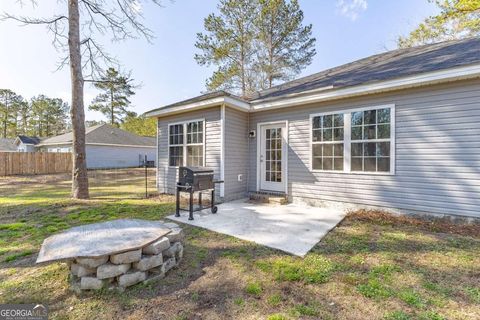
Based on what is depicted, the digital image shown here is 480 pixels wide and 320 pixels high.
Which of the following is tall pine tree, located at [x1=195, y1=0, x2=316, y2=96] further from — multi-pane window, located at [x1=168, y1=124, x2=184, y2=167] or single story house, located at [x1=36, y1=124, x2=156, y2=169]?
single story house, located at [x1=36, y1=124, x2=156, y2=169]

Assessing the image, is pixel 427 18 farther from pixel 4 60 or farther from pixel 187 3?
pixel 4 60

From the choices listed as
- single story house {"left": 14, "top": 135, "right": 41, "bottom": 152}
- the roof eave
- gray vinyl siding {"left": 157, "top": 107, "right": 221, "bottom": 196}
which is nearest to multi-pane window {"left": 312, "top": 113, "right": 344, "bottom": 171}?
the roof eave

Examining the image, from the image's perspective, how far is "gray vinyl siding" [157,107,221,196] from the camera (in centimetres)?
650

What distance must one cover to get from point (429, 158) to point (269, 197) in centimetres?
366

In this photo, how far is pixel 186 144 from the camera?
7344mm

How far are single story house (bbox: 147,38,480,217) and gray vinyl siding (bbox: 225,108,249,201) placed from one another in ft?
0.10

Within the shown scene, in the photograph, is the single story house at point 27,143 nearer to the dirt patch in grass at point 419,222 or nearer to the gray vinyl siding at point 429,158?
the gray vinyl siding at point 429,158

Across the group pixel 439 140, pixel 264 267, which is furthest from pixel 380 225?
pixel 264 267

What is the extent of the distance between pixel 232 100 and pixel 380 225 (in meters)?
4.51

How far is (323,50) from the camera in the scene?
15.4 metres

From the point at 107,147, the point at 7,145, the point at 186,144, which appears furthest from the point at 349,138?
the point at 7,145

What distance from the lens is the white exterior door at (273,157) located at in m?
6.52

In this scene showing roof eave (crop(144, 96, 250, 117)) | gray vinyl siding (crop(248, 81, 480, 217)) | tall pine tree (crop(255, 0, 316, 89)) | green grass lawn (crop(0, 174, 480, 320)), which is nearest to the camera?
green grass lawn (crop(0, 174, 480, 320))

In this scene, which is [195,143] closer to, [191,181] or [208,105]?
[208,105]
